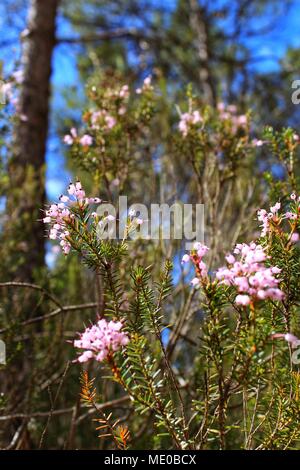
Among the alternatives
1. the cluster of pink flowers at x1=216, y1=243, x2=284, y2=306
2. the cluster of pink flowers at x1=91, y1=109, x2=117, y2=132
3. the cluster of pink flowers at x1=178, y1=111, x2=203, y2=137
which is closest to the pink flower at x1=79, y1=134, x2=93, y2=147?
the cluster of pink flowers at x1=91, y1=109, x2=117, y2=132

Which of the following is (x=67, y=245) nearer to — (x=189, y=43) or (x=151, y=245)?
(x=151, y=245)

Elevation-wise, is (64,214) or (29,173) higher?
(29,173)

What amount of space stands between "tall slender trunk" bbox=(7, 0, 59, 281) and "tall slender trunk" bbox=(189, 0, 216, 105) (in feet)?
6.40

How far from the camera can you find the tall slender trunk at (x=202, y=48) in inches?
234

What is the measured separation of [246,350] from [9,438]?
6.40 feet

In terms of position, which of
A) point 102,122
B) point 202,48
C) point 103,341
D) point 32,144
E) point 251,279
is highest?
point 202,48

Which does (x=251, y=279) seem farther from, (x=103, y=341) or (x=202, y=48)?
(x=202, y=48)

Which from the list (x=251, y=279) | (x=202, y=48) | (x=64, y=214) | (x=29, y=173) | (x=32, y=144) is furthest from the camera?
(x=202, y=48)

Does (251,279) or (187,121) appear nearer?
(251,279)

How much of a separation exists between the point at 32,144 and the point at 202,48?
2.99 m

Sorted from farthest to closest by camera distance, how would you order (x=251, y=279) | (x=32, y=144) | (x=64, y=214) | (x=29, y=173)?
(x=32, y=144), (x=29, y=173), (x=64, y=214), (x=251, y=279)

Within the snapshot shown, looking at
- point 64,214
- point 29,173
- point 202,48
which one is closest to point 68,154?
point 29,173

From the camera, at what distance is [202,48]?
20.5 ft
